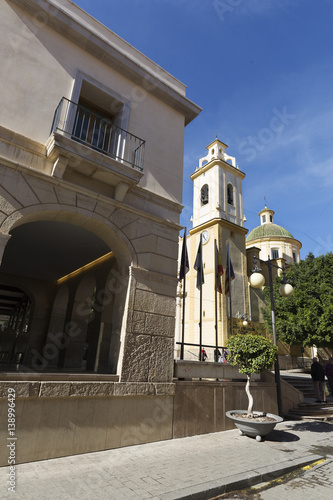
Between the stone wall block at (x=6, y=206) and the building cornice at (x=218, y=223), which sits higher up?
the building cornice at (x=218, y=223)

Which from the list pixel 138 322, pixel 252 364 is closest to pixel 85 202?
pixel 138 322

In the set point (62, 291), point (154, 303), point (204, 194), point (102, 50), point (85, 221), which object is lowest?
point (154, 303)

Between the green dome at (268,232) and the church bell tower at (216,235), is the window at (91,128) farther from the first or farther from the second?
the green dome at (268,232)

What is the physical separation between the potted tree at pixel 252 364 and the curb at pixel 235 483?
51.0 inches

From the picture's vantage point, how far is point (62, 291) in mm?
13000

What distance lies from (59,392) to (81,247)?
5.36 meters

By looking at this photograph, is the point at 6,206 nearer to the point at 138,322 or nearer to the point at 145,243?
the point at 145,243

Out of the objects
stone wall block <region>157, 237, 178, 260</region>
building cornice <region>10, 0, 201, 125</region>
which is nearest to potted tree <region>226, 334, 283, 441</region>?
stone wall block <region>157, 237, 178, 260</region>

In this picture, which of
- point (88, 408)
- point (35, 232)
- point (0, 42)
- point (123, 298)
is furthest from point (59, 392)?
point (0, 42)

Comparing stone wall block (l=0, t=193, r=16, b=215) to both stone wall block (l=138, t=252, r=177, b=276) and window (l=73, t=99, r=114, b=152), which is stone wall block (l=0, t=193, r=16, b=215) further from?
stone wall block (l=138, t=252, r=177, b=276)

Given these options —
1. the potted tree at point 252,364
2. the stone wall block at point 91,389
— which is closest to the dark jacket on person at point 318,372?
the potted tree at point 252,364

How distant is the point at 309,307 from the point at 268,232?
24.1 m

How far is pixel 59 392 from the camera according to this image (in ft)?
17.7

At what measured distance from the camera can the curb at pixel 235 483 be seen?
13.2 feet
